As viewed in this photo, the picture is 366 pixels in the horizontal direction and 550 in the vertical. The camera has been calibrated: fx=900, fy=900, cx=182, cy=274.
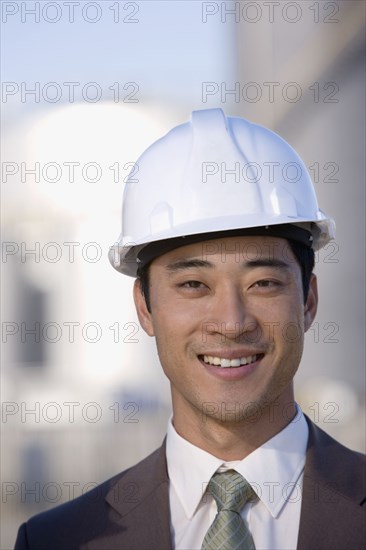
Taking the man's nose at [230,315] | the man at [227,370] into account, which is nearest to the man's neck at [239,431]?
the man at [227,370]

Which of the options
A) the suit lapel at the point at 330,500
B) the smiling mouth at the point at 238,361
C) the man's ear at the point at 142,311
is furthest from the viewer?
the man's ear at the point at 142,311

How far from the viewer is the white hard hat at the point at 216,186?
2609mm

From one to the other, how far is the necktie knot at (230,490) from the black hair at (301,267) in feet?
1.81

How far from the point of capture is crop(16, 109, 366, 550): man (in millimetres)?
2463

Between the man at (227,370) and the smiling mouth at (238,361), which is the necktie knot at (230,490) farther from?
the smiling mouth at (238,361)

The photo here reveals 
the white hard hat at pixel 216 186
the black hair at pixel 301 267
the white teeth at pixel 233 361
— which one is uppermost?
the white hard hat at pixel 216 186

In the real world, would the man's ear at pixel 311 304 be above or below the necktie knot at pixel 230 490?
above

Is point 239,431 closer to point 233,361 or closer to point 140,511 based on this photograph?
point 233,361

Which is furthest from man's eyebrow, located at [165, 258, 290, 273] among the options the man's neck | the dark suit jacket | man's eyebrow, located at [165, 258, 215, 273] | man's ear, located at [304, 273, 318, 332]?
the dark suit jacket

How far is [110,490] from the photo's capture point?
107 inches

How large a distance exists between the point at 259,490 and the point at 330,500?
195 mm

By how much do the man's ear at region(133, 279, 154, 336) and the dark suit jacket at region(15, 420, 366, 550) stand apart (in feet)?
1.22

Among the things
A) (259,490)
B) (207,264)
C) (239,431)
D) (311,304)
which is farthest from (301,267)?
(259,490)

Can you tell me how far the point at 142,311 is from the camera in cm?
282
